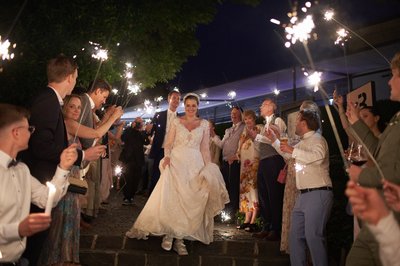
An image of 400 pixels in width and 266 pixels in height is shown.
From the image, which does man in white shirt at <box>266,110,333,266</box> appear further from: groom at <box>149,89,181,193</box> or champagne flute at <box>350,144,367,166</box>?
groom at <box>149,89,181,193</box>

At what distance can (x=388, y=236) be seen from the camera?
1.61 metres

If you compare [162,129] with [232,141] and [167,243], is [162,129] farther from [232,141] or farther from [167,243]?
[167,243]

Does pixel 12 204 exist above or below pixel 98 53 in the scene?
below

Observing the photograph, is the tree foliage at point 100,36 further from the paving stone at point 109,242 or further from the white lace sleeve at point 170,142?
the paving stone at point 109,242

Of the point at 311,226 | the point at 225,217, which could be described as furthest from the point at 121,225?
the point at 311,226

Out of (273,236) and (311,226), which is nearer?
(311,226)

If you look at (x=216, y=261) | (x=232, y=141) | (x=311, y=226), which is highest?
(x=232, y=141)

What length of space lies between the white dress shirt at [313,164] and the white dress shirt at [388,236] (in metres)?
3.03

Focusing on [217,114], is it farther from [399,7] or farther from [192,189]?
[192,189]

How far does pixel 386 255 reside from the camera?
1698 millimetres

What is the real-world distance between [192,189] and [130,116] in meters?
19.7

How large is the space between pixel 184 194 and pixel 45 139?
2742mm

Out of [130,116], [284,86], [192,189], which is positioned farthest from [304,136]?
[130,116]

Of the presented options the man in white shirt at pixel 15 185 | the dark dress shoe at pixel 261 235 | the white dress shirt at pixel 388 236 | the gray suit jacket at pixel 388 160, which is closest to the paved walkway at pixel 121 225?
the dark dress shoe at pixel 261 235
